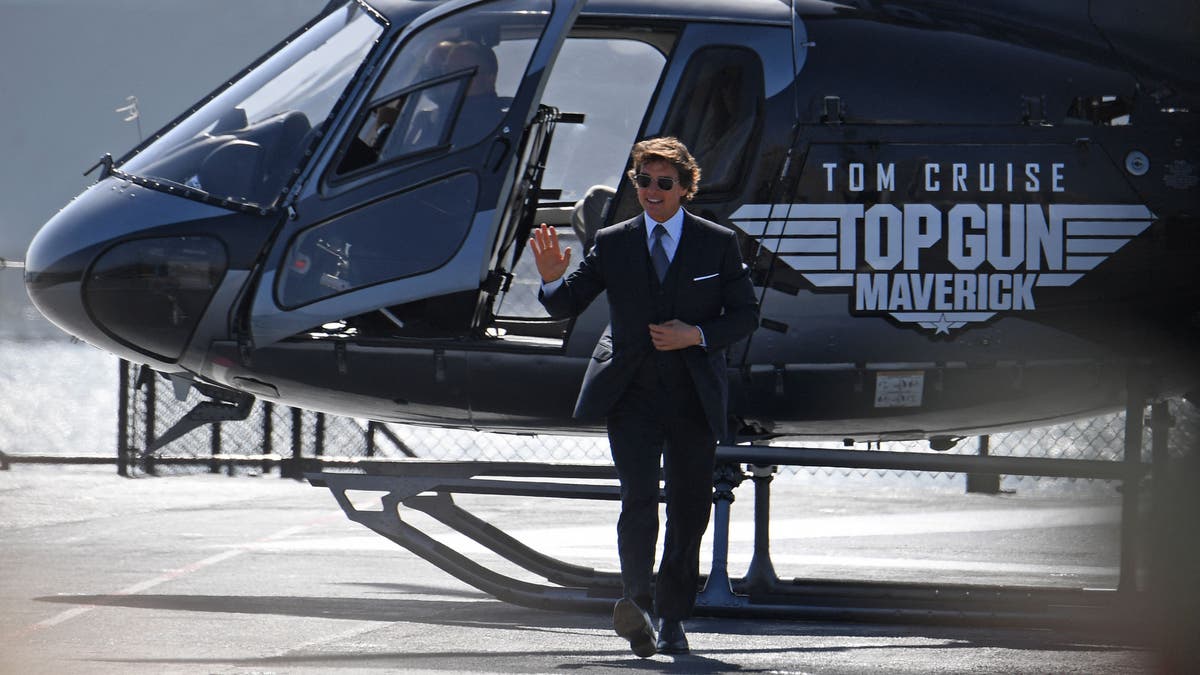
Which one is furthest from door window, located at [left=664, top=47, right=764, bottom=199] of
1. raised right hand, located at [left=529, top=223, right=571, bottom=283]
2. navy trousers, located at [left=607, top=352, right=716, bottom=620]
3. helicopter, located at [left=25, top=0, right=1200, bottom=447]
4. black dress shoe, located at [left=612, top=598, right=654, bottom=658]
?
black dress shoe, located at [left=612, top=598, right=654, bottom=658]

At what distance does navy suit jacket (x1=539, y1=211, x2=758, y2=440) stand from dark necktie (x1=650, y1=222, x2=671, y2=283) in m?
0.02

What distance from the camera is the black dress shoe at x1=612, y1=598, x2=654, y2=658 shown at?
5594mm

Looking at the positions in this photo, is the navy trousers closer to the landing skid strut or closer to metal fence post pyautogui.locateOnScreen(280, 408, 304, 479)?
the landing skid strut

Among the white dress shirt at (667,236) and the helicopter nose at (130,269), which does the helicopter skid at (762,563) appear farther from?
the white dress shirt at (667,236)

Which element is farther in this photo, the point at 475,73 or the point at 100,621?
the point at 475,73

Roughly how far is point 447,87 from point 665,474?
2370mm

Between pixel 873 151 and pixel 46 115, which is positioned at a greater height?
pixel 46 115

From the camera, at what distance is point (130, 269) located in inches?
286

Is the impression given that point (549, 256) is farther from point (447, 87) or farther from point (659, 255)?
point (447, 87)

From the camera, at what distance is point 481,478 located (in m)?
7.20

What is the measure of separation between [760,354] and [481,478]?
1341mm

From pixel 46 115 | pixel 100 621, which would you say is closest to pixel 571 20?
pixel 100 621

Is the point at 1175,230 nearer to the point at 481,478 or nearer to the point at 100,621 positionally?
the point at 481,478

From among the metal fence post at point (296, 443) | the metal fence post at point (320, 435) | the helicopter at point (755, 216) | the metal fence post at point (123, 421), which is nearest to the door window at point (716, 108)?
the helicopter at point (755, 216)
